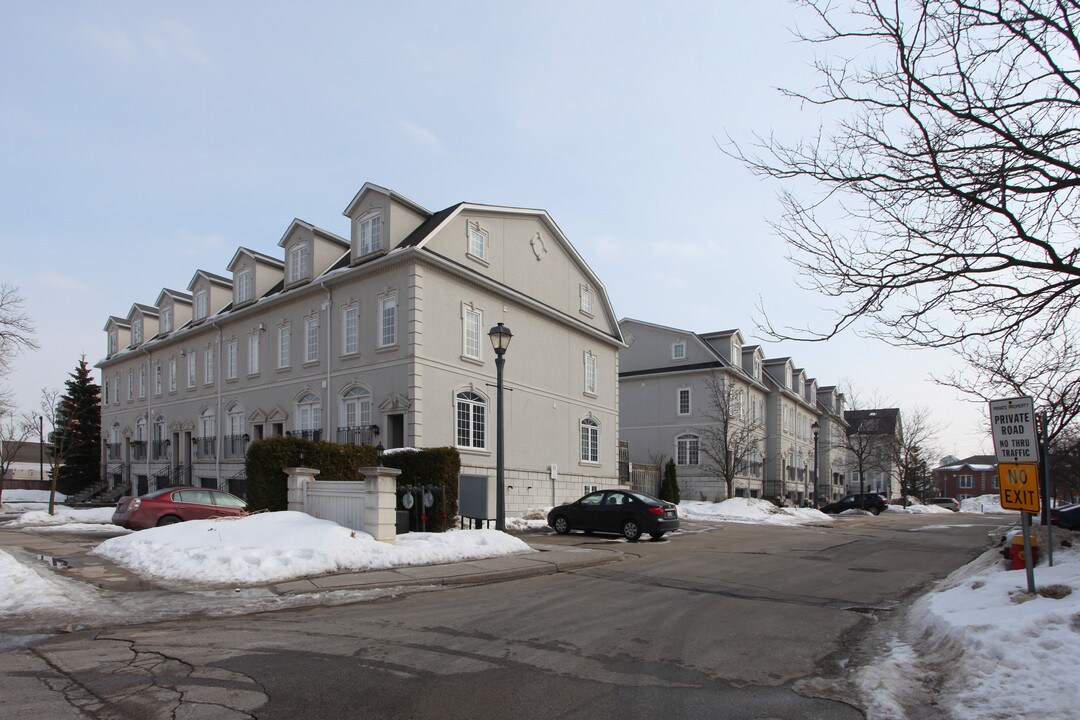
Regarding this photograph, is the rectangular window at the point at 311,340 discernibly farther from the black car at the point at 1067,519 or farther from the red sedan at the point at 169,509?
the black car at the point at 1067,519

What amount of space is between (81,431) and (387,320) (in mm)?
35840

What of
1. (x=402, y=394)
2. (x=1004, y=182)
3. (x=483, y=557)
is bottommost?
(x=483, y=557)

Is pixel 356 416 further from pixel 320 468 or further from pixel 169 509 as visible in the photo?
pixel 169 509

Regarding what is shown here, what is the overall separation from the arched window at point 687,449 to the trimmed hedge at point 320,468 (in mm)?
29587

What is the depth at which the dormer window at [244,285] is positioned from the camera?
105 ft

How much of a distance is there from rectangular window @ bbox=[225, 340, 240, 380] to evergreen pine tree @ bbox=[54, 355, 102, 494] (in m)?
17.8

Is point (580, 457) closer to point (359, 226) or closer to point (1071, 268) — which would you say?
point (359, 226)

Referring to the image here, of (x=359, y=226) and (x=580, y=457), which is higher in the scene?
(x=359, y=226)

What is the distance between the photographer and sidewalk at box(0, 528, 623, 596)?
10977 mm

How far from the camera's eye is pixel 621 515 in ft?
67.4

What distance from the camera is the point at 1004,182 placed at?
26.4 feet

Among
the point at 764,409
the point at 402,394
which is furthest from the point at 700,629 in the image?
the point at 764,409

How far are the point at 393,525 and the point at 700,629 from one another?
292 inches

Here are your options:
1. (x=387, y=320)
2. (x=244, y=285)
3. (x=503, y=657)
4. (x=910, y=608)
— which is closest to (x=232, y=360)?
(x=244, y=285)
